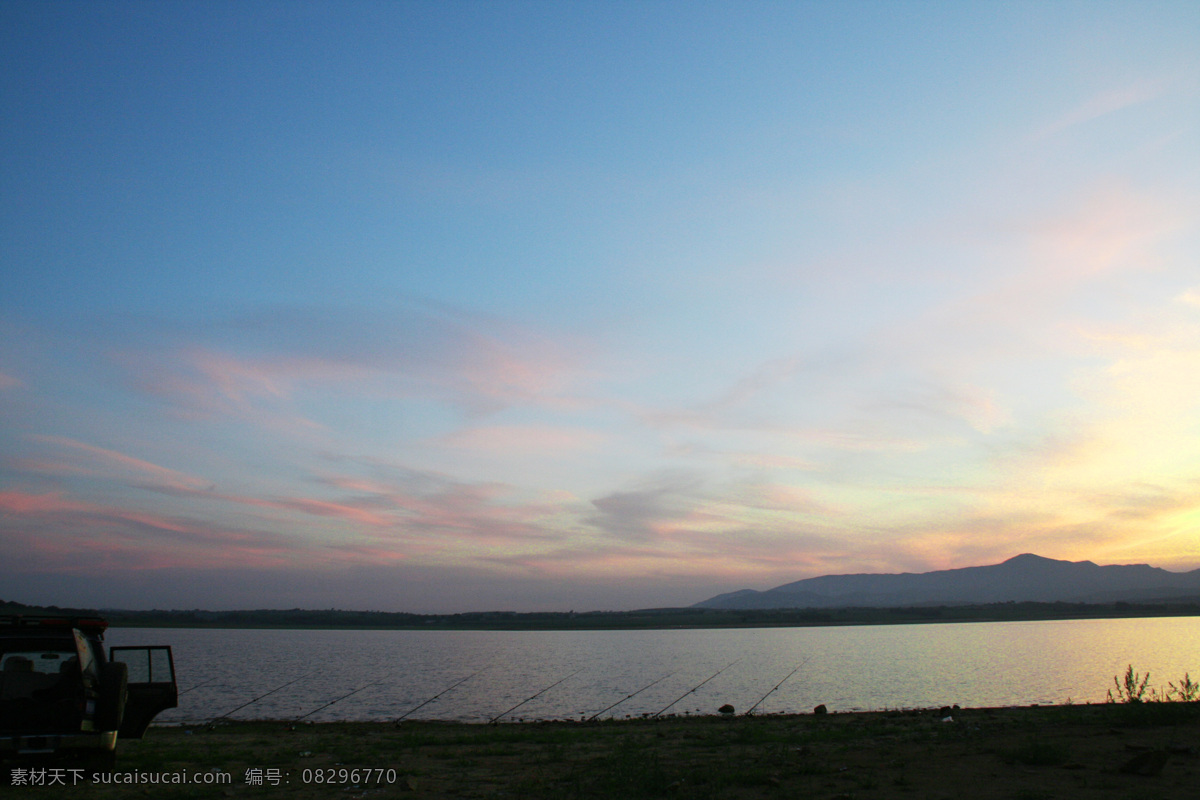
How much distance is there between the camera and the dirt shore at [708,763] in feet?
44.7

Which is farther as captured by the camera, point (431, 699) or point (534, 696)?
point (534, 696)

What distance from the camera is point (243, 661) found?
263 feet

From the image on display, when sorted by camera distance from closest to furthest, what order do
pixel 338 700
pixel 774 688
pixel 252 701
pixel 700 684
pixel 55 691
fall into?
pixel 55 691
pixel 252 701
pixel 338 700
pixel 774 688
pixel 700 684

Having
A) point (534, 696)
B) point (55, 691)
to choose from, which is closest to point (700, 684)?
point (534, 696)

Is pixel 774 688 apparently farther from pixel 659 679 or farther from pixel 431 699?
pixel 431 699

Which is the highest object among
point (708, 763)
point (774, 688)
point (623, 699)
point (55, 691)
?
point (55, 691)

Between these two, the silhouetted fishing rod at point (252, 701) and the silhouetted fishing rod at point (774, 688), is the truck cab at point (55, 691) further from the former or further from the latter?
the silhouetted fishing rod at point (774, 688)

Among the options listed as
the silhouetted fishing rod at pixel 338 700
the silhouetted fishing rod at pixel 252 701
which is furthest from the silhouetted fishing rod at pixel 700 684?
the silhouetted fishing rod at pixel 252 701

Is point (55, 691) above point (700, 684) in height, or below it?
above

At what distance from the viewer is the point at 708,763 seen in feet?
58.9

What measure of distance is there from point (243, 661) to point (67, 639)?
7599 cm

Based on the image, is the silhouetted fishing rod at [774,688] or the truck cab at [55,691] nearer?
the truck cab at [55,691]

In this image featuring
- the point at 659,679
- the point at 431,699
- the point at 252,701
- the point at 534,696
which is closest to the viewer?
the point at 252,701

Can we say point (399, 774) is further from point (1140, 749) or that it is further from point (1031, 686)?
point (1031, 686)
